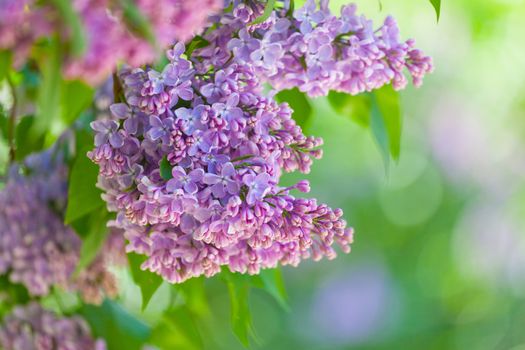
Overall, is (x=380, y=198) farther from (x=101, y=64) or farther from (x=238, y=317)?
(x=101, y=64)

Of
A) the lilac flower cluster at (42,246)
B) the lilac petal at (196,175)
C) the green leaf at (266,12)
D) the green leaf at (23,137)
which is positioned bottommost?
the lilac flower cluster at (42,246)

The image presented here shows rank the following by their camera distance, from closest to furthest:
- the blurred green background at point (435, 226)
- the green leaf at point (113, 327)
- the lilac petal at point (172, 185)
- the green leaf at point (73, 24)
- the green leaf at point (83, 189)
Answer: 1. the green leaf at point (73, 24)
2. the lilac petal at point (172, 185)
3. the green leaf at point (83, 189)
4. the green leaf at point (113, 327)
5. the blurred green background at point (435, 226)

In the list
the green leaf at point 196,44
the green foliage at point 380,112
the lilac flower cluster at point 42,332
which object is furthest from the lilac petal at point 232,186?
the lilac flower cluster at point 42,332

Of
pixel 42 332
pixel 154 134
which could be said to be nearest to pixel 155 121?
pixel 154 134

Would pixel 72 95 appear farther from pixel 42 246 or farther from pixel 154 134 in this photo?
pixel 42 246

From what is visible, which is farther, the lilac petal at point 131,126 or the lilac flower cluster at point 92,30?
the lilac petal at point 131,126

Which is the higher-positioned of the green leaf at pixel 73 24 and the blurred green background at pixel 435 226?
the green leaf at pixel 73 24

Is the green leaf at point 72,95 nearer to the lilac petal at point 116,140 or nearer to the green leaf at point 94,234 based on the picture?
the lilac petal at point 116,140
